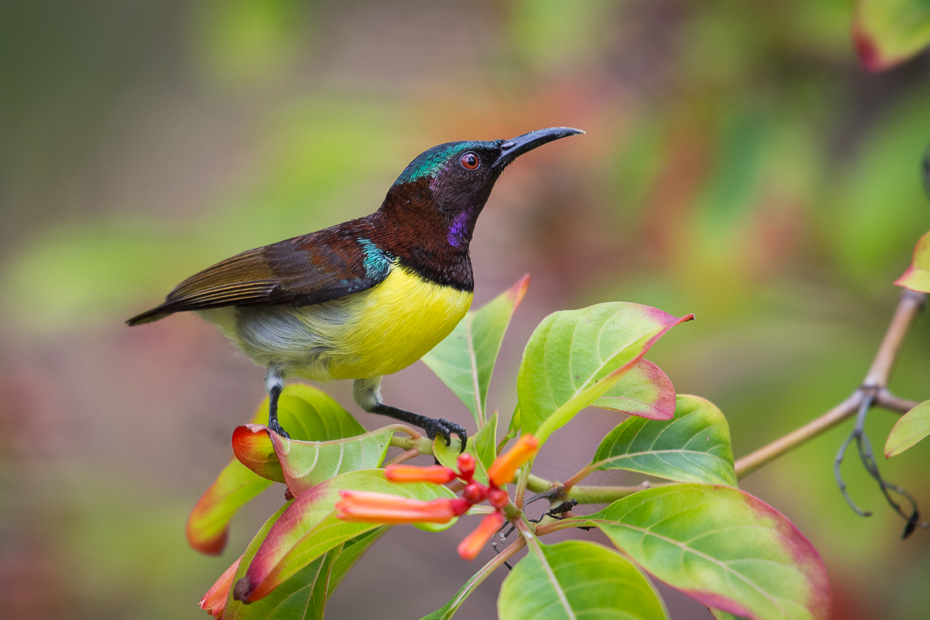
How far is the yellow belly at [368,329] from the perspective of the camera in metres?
1.87

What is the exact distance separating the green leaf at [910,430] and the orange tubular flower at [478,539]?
69 centimetres

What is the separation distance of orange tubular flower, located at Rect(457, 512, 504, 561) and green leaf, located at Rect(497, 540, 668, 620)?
5.5 inches

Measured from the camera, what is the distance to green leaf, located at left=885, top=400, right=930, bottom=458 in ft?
4.00

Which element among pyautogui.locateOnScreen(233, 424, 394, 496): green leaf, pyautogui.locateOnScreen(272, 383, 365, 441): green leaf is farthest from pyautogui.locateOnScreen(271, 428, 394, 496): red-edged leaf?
pyautogui.locateOnScreen(272, 383, 365, 441): green leaf

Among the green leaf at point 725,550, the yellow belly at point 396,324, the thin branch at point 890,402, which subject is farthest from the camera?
the yellow belly at point 396,324

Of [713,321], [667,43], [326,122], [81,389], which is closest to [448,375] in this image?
[713,321]

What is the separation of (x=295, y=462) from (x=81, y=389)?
5.78 meters

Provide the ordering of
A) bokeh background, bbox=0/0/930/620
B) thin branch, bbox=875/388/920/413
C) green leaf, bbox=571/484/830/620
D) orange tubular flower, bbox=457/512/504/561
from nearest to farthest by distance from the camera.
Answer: orange tubular flower, bbox=457/512/504/561 < green leaf, bbox=571/484/830/620 < thin branch, bbox=875/388/920/413 < bokeh background, bbox=0/0/930/620

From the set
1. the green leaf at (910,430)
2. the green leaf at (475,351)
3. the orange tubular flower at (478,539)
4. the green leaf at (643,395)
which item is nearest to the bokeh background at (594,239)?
Answer: the green leaf at (475,351)

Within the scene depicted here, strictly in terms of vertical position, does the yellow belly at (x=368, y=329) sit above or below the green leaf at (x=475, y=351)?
above

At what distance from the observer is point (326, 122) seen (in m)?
3.21

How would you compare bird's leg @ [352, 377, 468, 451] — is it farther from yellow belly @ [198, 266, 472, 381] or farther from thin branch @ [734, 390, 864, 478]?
thin branch @ [734, 390, 864, 478]

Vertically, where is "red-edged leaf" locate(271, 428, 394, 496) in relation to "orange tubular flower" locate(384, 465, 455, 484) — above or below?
below

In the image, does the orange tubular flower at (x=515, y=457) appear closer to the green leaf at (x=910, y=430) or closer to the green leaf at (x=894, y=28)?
the green leaf at (x=910, y=430)
